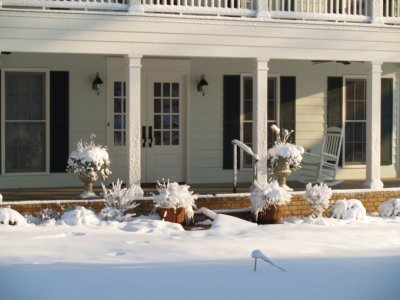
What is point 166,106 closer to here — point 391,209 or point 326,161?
point 326,161

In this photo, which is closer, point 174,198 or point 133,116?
point 174,198

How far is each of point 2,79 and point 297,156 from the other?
5269 mm

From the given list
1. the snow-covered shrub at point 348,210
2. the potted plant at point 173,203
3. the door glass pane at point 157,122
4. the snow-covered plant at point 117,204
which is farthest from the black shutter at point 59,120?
the snow-covered shrub at point 348,210

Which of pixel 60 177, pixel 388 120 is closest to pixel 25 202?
pixel 60 177

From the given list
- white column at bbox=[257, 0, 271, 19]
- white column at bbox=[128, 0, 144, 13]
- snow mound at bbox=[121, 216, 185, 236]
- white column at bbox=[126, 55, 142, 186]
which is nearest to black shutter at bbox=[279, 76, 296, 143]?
white column at bbox=[257, 0, 271, 19]

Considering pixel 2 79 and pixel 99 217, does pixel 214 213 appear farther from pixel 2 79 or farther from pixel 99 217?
pixel 2 79

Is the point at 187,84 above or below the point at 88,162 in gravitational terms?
above

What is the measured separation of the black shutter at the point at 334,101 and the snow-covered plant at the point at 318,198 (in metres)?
3.65

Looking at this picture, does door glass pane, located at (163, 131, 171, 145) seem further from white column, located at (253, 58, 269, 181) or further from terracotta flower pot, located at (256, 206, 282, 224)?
terracotta flower pot, located at (256, 206, 282, 224)

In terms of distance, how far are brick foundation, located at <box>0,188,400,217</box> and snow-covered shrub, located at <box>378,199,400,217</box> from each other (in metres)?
0.43

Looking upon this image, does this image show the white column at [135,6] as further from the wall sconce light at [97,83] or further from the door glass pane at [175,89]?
the door glass pane at [175,89]

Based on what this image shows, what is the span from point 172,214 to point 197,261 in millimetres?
2651

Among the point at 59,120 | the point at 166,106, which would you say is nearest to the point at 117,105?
the point at 166,106

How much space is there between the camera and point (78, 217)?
33.7 ft
